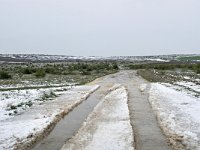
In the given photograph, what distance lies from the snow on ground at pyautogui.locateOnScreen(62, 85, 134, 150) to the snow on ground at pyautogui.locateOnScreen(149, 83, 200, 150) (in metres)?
1.58

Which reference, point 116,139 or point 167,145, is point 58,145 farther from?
Result: point 167,145

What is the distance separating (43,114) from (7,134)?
17.5ft

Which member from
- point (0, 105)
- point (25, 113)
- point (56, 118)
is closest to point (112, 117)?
point (56, 118)

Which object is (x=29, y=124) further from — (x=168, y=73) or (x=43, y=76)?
(x=168, y=73)

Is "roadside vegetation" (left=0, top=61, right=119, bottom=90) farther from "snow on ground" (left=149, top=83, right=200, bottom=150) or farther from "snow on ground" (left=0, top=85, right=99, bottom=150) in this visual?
"snow on ground" (left=149, top=83, right=200, bottom=150)

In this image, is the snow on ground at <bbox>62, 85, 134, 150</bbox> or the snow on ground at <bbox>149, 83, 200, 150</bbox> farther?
the snow on ground at <bbox>149, 83, 200, 150</bbox>

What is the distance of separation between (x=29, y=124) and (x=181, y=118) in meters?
6.50

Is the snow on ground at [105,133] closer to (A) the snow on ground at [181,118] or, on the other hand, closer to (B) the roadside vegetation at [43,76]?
(A) the snow on ground at [181,118]

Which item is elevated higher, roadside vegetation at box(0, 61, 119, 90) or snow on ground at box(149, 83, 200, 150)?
snow on ground at box(149, 83, 200, 150)

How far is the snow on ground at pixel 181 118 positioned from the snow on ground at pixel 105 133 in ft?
5.17

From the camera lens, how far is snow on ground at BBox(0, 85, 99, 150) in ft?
43.7

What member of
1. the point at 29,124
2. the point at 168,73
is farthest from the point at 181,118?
the point at 168,73

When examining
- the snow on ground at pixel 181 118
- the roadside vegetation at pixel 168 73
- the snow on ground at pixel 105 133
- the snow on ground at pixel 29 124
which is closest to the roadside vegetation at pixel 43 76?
the roadside vegetation at pixel 168 73

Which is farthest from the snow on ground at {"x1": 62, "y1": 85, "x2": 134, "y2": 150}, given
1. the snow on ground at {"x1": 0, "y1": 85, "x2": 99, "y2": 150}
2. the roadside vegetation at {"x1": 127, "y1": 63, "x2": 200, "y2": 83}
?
the roadside vegetation at {"x1": 127, "y1": 63, "x2": 200, "y2": 83}
